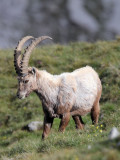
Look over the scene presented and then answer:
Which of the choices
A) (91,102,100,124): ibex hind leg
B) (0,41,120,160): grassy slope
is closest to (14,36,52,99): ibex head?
(0,41,120,160): grassy slope

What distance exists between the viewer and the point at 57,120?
1370cm

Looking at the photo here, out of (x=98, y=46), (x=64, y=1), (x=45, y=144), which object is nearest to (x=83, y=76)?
(x=45, y=144)

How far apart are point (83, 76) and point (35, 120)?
360 centimetres

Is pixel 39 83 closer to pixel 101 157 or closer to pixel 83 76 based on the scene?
pixel 83 76

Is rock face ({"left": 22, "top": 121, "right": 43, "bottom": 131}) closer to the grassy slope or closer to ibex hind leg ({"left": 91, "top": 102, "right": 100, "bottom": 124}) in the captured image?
the grassy slope

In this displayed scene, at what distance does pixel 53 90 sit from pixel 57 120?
140 inches

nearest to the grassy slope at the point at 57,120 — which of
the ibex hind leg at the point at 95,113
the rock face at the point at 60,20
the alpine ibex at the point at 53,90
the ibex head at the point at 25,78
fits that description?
the ibex hind leg at the point at 95,113

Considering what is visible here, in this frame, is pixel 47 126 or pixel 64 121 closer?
pixel 64 121

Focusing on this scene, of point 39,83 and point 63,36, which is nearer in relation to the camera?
point 39,83

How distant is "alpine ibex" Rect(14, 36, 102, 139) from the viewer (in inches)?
401

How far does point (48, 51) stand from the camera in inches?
802

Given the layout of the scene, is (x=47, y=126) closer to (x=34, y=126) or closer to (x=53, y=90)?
(x=53, y=90)

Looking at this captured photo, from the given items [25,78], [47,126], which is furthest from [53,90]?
[47,126]

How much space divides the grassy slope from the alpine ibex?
541 mm
